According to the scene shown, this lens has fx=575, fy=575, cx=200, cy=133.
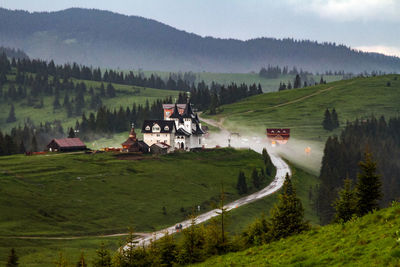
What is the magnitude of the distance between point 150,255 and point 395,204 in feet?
82.9

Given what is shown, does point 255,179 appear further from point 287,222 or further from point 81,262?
point 81,262

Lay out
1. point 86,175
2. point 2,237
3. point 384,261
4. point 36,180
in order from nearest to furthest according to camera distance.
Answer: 1. point 384,261
2. point 2,237
3. point 36,180
4. point 86,175

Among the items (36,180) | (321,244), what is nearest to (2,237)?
(36,180)

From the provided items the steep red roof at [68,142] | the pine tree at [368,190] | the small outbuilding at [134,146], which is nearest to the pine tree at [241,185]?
the small outbuilding at [134,146]

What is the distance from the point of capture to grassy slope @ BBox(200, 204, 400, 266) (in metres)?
34.8

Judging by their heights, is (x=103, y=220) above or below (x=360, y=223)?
below

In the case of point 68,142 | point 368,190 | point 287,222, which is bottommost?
point 68,142

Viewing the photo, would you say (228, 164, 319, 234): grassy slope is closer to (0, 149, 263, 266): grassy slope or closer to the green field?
the green field

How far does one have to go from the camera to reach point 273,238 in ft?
185

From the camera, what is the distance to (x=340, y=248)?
39562 mm

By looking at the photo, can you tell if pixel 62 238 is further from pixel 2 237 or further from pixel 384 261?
pixel 384 261

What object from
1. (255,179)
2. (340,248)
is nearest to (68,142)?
(255,179)

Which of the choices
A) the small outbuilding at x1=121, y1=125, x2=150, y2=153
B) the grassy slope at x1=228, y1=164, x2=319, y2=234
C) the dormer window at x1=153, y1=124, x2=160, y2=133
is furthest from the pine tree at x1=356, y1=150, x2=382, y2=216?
the dormer window at x1=153, y1=124, x2=160, y2=133

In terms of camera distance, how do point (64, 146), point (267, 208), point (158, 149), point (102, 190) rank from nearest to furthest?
1. point (102, 190)
2. point (267, 208)
3. point (64, 146)
4. point (158, 149)
